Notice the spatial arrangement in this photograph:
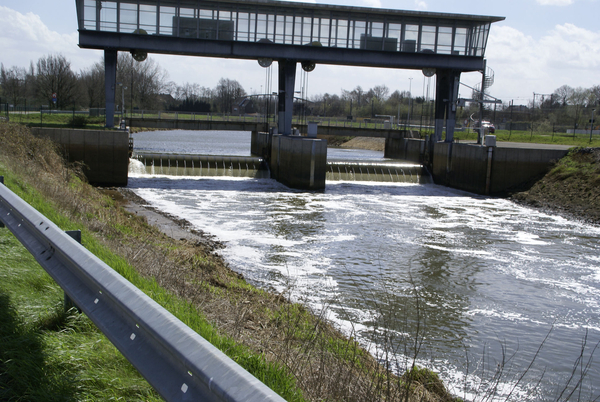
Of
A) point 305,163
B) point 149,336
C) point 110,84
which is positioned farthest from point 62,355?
point 110,84

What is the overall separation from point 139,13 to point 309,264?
23.8 m

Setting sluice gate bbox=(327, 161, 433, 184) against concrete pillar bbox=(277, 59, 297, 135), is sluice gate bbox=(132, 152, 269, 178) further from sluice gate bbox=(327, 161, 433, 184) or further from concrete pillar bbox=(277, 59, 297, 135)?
sluice gate bbox=(327, 161, 433, 184)

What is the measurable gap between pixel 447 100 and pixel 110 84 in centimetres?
2197

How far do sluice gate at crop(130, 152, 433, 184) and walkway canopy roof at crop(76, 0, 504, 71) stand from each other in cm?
649

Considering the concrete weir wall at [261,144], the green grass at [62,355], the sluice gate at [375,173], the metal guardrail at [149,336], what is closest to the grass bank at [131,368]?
the green grass at [62,355]

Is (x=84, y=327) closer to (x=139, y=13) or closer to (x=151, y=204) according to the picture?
(x=151, y=204)

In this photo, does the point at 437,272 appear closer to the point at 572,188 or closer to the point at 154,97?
the point at 572,188

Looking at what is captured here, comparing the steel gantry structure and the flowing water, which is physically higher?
the steel gantry structure

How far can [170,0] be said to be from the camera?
32.4 meters

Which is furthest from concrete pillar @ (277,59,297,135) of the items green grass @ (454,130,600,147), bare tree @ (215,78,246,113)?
bare tree @ (215,78,246,113)

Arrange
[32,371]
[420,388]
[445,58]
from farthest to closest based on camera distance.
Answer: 1. [445,58]
2. [420,388]
3. [32,371]

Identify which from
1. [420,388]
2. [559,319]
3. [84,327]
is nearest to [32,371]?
[84,327]

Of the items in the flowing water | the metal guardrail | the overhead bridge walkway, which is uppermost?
the overhead bridge walkway

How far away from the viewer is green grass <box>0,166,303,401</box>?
3205 millimetres
